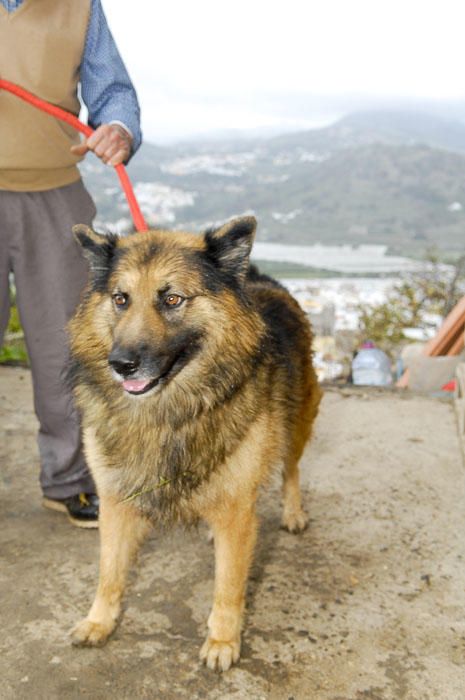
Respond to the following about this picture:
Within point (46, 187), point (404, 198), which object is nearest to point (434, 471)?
point (46, 187)

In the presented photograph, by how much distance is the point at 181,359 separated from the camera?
2273 mm

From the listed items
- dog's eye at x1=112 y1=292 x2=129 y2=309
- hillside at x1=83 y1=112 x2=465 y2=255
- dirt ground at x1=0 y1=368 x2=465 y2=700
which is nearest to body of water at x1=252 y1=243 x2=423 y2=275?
hillside at x1=83 y1=112 x2=465 y2=255

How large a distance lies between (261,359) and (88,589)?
1.37 metres

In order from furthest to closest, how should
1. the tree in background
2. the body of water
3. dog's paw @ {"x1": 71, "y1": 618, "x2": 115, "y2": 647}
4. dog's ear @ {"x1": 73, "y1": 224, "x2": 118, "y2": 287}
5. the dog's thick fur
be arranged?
the body of water < the tree in background < dog's paw @ {"x1": 71, "y1": 618, "x2": 115, "y2": 647} < dog's ear @ {"x1": 73, "y1": 224, "x2": 118, "y2": 287} < the dog's thick fur

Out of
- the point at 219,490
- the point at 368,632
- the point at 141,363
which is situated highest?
the point at 141,363

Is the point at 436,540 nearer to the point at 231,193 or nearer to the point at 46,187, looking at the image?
the point at 46,187

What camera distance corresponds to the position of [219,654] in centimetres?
237

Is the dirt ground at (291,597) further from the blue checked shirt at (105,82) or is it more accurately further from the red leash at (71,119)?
the blue checked shirt at (105,82)

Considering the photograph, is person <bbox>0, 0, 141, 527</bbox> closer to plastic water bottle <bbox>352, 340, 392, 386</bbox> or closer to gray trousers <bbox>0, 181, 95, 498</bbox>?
gray trousers <bbox>0, 181, 95, 498</bbox>

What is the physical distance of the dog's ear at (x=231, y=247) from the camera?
2320mm

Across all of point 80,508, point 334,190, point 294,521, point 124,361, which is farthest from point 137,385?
point 334,190

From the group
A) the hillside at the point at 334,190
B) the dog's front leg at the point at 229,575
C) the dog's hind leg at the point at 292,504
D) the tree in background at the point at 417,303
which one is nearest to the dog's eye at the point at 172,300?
the dog's front leg at the point at 229,575

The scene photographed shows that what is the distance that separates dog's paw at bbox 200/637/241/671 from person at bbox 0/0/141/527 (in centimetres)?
Answer: 118

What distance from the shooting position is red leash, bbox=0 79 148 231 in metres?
2.64
